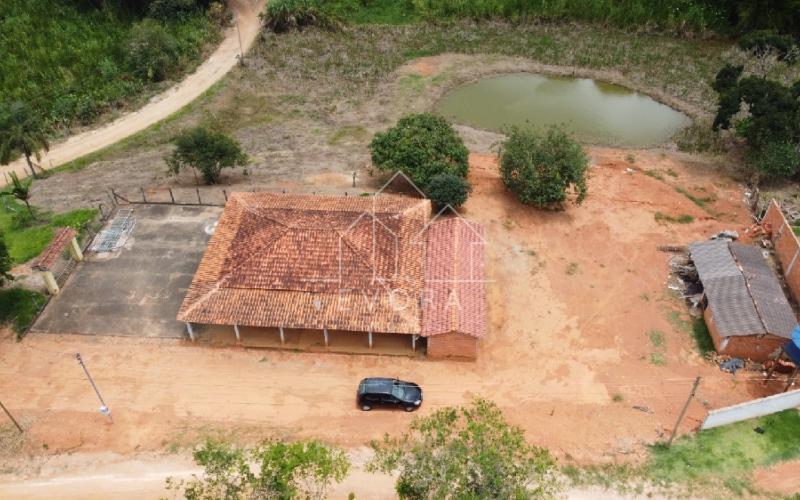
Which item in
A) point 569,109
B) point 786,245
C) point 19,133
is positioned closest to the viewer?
point 786,245

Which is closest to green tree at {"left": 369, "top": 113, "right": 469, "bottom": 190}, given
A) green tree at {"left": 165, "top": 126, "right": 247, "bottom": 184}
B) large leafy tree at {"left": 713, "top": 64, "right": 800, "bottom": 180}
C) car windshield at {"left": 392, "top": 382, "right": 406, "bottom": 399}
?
green tree at {"left": 165, "top": 126, "right": 247, "bottom": 184}

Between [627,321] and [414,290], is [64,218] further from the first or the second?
[627,321]

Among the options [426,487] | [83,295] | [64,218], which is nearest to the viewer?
[426,487]

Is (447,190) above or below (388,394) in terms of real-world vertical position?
above

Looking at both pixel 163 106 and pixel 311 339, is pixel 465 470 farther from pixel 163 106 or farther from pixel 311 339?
pixel 163 106

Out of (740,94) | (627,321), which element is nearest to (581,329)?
(627,321)

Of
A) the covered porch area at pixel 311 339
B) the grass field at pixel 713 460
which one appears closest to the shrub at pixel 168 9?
the covered porch area at pixel 311 339

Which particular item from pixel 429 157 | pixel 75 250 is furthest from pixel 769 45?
pixel 75 250
